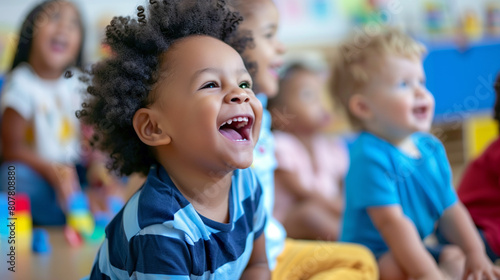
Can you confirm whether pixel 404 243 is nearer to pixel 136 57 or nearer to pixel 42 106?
pixel 136 57

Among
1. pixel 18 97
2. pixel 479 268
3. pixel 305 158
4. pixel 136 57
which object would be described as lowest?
pixel 305 158

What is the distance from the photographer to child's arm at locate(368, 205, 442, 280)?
1049 mm

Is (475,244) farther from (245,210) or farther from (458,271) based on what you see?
(245,210)

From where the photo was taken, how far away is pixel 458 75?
250 centimetres

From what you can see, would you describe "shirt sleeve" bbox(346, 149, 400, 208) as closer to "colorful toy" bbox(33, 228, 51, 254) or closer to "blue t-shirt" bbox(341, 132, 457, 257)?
"blue t-shirt" bbox(341, 132, 457, 257)

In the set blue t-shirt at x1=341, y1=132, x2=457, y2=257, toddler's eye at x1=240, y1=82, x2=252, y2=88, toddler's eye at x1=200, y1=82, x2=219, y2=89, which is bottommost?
blue t-shirt at x1=341, y1=132, x2=457, y2=257

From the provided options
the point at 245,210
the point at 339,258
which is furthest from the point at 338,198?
the point at 245,210

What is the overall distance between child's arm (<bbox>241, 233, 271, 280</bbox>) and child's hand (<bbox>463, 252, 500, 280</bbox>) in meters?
0.41

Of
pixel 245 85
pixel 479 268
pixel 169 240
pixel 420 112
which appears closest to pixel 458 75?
pixel 420 112

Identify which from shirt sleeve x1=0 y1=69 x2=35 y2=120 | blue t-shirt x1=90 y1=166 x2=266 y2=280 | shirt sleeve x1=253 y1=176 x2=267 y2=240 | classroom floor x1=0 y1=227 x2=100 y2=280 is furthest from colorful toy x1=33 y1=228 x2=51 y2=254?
shirt sleeve x1=253 y1=176 x2=267 y2=240

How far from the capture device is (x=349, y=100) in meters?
1.24

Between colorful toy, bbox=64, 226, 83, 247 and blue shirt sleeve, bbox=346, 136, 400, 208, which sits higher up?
blue shirt sleeve, bbox=346, 136, 400, 208

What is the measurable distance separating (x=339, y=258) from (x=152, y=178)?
453 millimetres

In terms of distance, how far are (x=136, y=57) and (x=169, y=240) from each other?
25 centimetres
